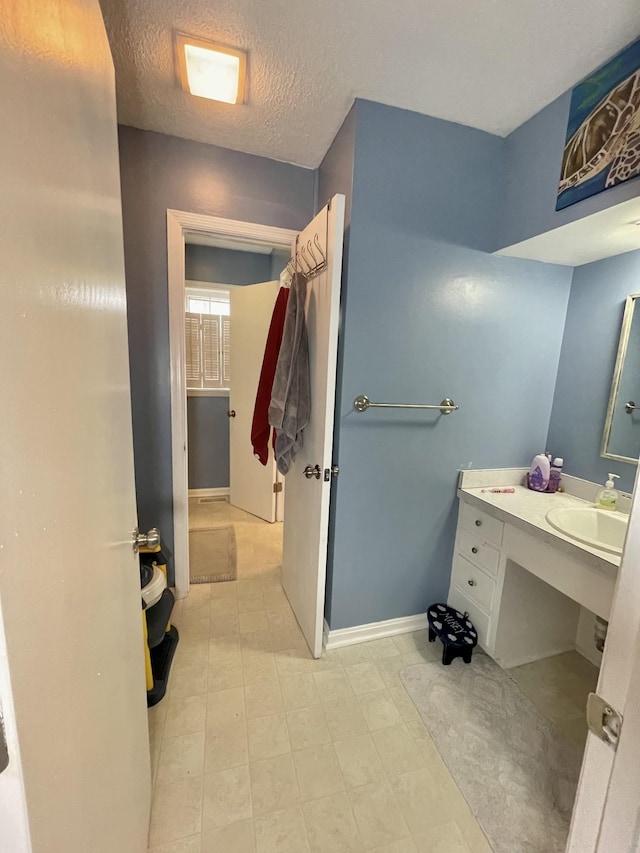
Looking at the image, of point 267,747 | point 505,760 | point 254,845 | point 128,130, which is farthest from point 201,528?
point 128,130

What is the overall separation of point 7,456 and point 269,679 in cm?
169

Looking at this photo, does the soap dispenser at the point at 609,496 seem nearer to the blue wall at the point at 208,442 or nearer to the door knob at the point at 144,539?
the door knob at the point at 144,539

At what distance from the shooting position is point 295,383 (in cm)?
166

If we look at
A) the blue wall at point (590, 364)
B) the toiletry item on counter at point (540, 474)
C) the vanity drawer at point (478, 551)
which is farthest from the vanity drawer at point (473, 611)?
the blue wall at point (590, 364)

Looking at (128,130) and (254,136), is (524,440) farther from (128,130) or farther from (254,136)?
(128,130)

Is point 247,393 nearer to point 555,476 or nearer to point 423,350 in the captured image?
point 423,350

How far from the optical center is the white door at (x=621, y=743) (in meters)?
0.49

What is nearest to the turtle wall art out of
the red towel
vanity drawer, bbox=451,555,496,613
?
the red towel

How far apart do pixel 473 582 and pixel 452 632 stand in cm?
26

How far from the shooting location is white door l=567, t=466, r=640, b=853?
0.49 meters

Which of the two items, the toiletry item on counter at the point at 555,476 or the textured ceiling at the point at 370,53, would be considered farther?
the toiletry item on counter at the point at 555,476

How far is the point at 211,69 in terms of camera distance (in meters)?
1.35

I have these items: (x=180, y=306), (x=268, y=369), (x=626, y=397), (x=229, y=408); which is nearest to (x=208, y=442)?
(x=229, y=408)

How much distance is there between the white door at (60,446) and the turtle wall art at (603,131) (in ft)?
4.96
